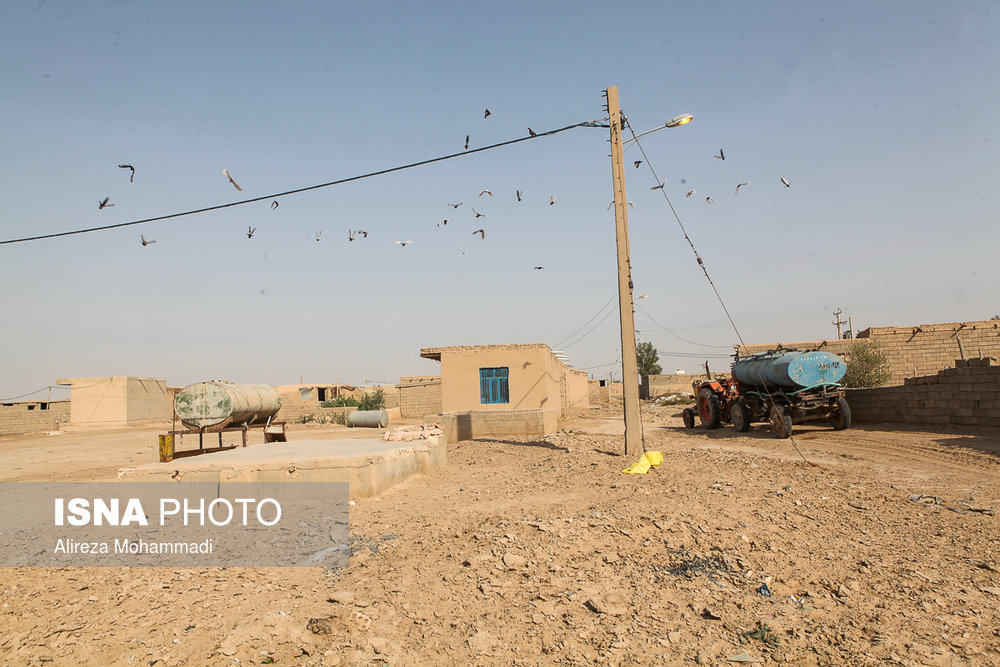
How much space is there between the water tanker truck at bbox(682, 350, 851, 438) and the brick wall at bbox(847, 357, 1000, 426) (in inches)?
54.0

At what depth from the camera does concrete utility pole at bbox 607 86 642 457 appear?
398 inches

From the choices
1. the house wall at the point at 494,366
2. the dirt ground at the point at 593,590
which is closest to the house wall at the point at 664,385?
the house wall at the point at 494,366

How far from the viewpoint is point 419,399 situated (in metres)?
32.1

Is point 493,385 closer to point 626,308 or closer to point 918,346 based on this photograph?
point 626,308

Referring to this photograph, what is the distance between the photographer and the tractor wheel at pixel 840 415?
14398mm

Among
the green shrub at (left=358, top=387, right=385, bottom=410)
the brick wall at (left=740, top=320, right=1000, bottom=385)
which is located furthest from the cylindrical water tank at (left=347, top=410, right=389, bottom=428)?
the brick wall at (left=740, top=320, right=1000, bottom=385)

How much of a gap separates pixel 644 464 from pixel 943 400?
30.2ft

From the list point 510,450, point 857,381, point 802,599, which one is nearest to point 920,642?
point 802,599

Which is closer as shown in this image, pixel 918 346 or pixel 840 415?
pixel 840 415

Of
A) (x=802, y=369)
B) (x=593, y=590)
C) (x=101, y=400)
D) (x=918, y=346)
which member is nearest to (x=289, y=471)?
(x=593, y=590)

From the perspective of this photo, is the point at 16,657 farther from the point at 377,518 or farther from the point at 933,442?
the point at 933,442

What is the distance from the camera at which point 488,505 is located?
743 cm

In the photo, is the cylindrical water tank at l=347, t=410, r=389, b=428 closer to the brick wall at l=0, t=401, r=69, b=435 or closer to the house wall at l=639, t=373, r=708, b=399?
the brick wall at l=0, t=401, r=69, b=435

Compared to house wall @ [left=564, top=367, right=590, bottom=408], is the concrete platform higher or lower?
lower
